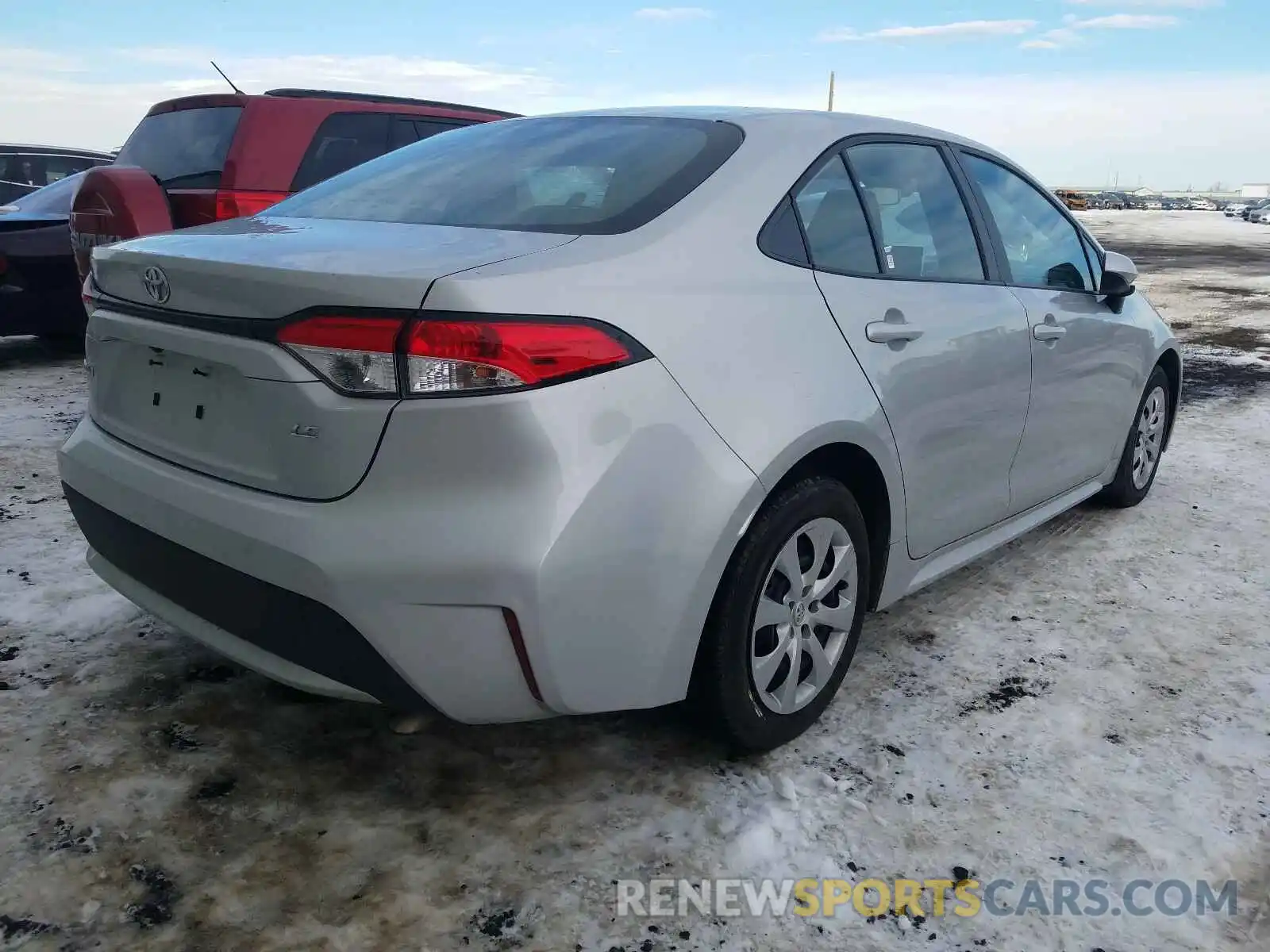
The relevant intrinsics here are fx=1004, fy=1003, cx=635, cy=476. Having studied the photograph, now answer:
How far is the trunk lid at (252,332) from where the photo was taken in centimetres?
176

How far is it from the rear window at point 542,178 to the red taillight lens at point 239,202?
2294mm

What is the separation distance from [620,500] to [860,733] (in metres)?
1.06

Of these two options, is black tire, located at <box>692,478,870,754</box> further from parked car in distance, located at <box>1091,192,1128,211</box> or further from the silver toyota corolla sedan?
parked car in distance, located at <box>1091,192,1128,211</box>

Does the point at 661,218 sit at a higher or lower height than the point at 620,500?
higher

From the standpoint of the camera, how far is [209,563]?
6.37ft

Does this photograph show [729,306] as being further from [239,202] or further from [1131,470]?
[239,202]

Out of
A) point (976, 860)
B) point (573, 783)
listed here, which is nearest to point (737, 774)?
point (573, 783)

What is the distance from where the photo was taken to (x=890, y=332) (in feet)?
8.14

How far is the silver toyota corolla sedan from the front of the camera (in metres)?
1.75

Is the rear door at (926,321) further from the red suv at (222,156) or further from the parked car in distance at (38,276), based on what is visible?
the parked car in distance at (38,276)

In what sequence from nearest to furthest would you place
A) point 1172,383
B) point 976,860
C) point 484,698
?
1. point 484,698
2. point 976,860
3. point 1172,383

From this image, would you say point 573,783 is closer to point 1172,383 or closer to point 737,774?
point 737,774

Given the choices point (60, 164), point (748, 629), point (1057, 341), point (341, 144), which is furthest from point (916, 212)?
point (60, 164)

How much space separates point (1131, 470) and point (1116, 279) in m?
0.95
